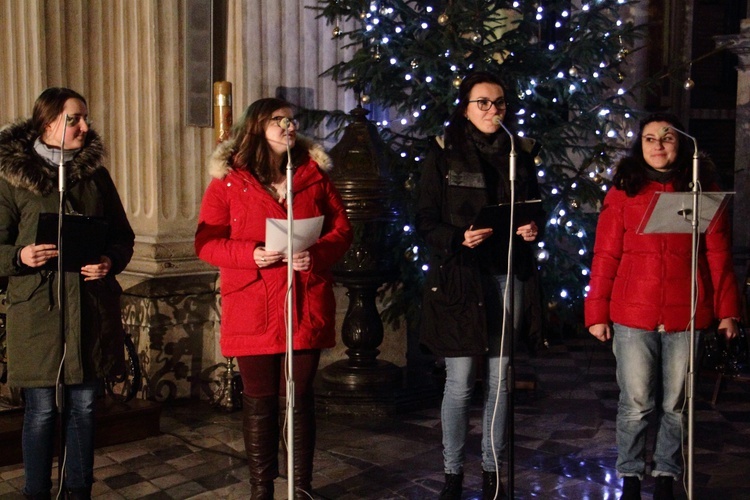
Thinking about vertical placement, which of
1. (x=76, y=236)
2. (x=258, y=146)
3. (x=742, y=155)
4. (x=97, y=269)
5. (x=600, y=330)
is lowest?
(x=600, y=330)

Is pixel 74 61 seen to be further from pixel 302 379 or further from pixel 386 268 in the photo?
pixel 302 379

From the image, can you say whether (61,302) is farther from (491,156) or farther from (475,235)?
(491,156)

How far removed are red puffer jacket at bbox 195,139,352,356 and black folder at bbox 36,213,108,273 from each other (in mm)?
420

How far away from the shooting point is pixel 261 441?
12.7 ft

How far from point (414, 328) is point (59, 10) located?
10.4 feet

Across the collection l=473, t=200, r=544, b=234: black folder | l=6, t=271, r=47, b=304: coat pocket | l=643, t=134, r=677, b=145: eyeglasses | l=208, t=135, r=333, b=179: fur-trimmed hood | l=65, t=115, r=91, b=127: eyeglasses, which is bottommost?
l=6, t=271, r=47, b=304: coat pocket

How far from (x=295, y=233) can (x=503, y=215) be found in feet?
2.67

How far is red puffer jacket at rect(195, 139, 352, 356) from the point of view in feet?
12.3

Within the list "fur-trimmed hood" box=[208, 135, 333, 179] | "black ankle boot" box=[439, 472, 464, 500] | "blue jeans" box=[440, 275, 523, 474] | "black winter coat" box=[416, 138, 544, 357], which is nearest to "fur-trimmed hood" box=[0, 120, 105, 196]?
"fur-trimmed hood" box=[208, 135, 333, 179]

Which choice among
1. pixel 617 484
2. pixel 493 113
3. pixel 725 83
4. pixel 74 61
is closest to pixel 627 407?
pixel 617 484

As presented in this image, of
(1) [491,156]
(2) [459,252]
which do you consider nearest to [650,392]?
(2) [459,252]

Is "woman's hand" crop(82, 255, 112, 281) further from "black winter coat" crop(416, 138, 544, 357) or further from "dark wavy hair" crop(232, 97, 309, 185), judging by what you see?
"black winter coat" crop(416, 138, 544, 357)

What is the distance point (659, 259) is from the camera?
3.91 meters

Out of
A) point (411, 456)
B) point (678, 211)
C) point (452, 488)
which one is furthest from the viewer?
point (411, 456)
